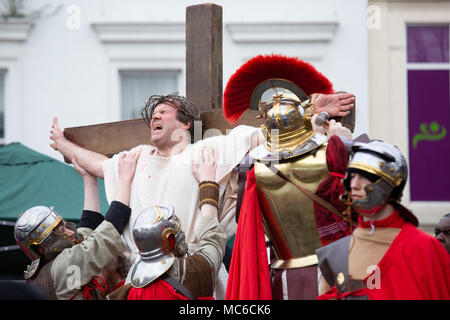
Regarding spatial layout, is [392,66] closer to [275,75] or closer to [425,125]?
[425,125]

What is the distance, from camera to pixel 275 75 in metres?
4.89

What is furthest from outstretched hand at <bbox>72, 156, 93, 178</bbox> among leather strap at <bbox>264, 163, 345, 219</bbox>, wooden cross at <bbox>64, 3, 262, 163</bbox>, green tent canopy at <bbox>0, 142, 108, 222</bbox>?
leather strap at <bbox>264, 163, 345, 219</bbox>

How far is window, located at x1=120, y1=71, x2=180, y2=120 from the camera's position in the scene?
38.1 feet

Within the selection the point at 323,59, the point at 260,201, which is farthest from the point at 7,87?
the point at 260,201

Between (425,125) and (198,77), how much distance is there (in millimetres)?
6294

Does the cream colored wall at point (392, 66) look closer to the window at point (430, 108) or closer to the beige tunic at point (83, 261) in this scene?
the window at point (430, 108)

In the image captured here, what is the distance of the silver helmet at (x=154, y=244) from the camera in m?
4.40

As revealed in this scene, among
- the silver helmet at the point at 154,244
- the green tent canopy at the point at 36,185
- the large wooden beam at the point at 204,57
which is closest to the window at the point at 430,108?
the green tent canopy at the point at 36,185

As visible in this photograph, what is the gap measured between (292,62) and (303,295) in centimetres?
128

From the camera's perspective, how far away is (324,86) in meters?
4.84

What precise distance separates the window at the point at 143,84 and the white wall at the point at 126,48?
0.19 metres

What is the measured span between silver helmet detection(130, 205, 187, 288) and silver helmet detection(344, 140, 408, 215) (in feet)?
3.58

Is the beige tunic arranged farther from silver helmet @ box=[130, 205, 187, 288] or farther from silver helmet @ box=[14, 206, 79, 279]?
silver helmet @ box=[130, 205, 187, 288]

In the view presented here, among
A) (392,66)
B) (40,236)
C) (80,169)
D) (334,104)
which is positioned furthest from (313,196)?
(392,66)
